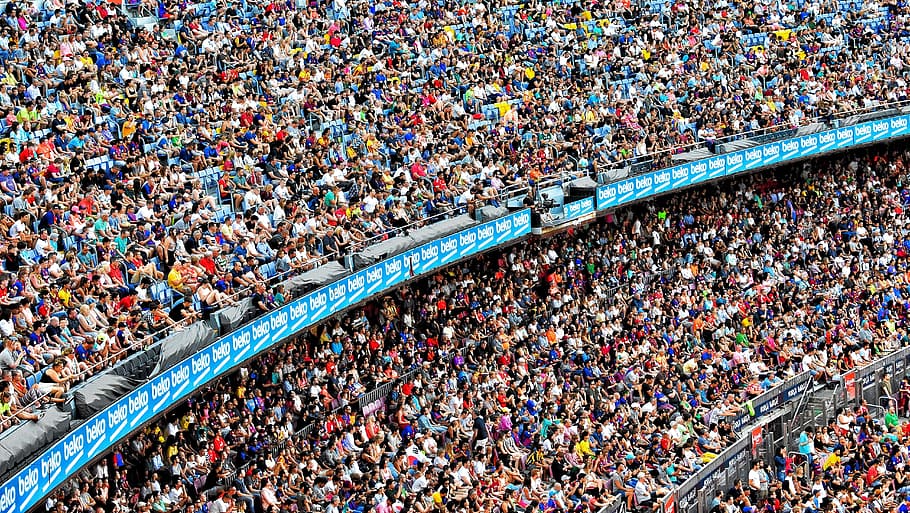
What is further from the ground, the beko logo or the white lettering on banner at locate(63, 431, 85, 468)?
the white lettering on banner at locate(63, 431, 85, 468)

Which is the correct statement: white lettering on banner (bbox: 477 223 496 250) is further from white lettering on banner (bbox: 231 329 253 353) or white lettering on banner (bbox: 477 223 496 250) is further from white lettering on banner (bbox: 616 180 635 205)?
white lettering on banner (bbox: 231 329 253 353)

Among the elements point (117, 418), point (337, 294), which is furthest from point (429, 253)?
point (117, 418)

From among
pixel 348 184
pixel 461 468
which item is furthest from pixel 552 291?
pixel 461 468

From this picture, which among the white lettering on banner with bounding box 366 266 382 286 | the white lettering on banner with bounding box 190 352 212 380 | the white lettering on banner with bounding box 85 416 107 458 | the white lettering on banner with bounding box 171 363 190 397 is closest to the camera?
the white lettering on banner with bounding box 85 416 107 458

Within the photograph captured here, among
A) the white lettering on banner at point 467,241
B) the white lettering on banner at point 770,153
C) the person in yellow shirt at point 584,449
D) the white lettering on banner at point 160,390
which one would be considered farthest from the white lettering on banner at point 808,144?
the white lettering on banner at point 160,390

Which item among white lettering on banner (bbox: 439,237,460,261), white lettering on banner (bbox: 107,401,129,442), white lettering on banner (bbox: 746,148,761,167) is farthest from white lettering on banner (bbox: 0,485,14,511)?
white lettering on banner (bbox: 746,148,761,167)

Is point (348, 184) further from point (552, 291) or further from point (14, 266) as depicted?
point (14, 266)

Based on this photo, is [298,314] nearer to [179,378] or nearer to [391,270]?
[391,270]
